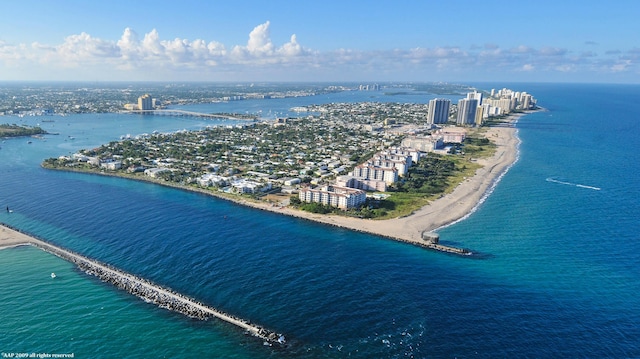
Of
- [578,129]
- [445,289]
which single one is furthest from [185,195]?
Result: [578,129]

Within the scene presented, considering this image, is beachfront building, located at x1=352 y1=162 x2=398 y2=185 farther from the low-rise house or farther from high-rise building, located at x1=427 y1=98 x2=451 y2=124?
high-rise building, located at x1=427 y1=98 x2=451 y2=124

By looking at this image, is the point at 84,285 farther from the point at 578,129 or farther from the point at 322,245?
the point at 578,129

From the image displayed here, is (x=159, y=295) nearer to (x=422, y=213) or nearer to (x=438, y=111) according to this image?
(x=422, y=213)

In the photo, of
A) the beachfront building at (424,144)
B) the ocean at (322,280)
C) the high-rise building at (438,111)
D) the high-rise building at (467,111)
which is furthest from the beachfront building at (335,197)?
the high-rise building at (467,111)

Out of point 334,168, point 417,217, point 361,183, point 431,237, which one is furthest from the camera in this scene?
point 334,168

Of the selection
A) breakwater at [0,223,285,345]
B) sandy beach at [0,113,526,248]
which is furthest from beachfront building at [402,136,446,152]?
breakwater at [0,223,285,345]

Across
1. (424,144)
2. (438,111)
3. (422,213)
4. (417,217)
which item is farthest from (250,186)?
(438,111)
